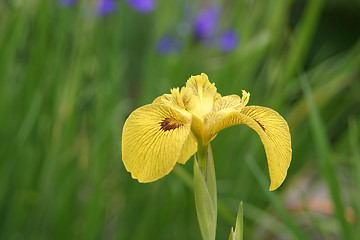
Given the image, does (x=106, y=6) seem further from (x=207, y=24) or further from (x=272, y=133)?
(x=272, y=133)

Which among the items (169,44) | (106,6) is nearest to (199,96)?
(169,44)

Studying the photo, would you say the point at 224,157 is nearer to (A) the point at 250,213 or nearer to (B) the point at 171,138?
(A) the point at 250,213

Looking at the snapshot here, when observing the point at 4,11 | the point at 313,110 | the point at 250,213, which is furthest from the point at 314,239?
the point at 4,11

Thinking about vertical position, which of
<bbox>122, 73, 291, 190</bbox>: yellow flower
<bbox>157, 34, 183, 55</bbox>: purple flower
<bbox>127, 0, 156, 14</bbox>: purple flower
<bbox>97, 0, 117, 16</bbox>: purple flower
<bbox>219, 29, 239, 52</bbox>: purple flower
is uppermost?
A: <bbox>127, 0, 156, 14</bbox>: purple flower

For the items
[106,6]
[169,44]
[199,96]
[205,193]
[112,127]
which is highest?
[106,6]

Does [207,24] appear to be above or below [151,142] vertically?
above

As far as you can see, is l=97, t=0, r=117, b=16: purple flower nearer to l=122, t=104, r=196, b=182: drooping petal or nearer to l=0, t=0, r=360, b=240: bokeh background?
l=0, t=0, r=360, b=240: bokeh background

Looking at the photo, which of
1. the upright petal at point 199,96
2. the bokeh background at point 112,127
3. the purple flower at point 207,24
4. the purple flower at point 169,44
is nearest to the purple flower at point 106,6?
the bokeh background at point 112,127

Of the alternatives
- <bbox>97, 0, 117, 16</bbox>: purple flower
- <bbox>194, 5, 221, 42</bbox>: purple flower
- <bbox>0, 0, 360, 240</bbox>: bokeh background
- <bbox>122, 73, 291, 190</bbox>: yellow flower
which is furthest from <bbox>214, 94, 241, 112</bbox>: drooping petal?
<bbox>194, 5, 221, 42</bbox>: purple flower

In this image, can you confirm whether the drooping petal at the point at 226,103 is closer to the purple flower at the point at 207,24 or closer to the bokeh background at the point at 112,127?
the bokeh background at the point at 112,127
